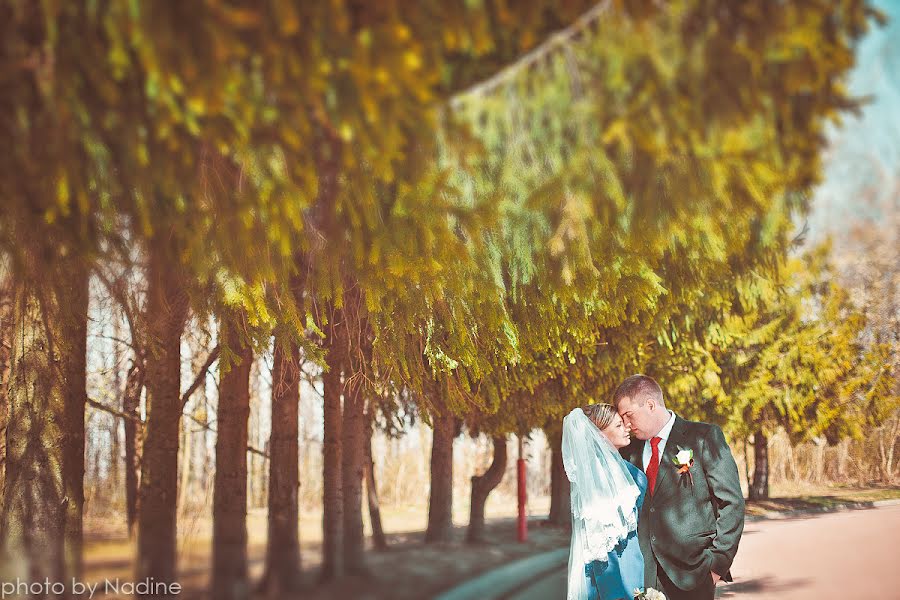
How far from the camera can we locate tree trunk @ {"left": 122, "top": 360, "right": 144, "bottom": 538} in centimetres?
1254

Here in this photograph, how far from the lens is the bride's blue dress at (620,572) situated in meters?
5.82

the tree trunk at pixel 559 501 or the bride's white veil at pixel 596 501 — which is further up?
the bride's white veil at pixel 596 501

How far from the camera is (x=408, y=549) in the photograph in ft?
44.1

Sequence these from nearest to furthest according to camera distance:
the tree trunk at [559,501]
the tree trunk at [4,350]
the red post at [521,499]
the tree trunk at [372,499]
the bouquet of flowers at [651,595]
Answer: the bouquet of flowers at [651,595] < the tree trunk at [4,350] < the tree trunk at [372,499] < the red post at [521,499] < the tree trunk at [559,501]

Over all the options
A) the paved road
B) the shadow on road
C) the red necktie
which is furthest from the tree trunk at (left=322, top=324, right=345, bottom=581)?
the shadow on road

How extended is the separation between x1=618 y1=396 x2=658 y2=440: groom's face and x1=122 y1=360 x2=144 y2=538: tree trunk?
7.52 meters

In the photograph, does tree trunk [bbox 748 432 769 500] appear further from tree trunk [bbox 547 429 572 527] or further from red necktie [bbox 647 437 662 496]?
red necktie [bbox 647 437 662 496]

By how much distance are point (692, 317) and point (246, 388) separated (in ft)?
20.5

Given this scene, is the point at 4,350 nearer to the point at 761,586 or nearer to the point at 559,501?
the point at 761,586

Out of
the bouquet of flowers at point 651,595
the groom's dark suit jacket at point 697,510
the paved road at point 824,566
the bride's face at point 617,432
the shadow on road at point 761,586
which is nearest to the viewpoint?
the bouquet of flowers at point 651,595

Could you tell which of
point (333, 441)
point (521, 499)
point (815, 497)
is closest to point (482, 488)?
point (521, 499)

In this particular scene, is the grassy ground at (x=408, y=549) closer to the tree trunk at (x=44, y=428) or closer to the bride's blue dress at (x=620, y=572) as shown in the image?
the tree trunk at (x=44, y=428)

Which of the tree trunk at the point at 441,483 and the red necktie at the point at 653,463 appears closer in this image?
the red necktie at the point at 653,463

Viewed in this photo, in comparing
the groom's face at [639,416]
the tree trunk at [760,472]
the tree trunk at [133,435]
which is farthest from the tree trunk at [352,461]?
the tree trunk at [760,472]
